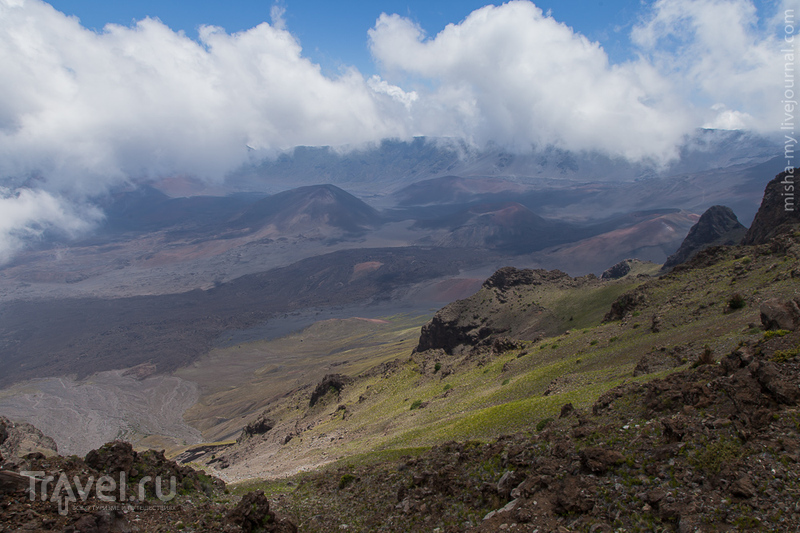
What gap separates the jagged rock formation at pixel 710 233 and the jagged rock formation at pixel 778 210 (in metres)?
27.1

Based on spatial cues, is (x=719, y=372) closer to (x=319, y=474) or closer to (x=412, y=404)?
(x=319, y=474)

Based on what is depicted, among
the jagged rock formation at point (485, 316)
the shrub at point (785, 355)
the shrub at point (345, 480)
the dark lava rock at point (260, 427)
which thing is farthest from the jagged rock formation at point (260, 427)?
the shrub at point (785, 355)

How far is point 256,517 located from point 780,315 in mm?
13695

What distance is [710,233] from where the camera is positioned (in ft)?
213

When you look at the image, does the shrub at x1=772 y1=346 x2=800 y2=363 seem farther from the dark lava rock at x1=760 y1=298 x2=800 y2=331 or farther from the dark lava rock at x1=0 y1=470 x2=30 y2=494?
the dark lava rock at x1=0 y1=470 x2=30 y2=494

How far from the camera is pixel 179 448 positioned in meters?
52.8

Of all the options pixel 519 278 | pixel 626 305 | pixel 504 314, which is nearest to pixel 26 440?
pixel 626 305

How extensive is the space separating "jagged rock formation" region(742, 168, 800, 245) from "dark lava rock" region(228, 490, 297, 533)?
3286cm

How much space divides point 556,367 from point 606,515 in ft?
45.9

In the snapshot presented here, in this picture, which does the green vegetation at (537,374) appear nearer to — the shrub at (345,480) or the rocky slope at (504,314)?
the rocky slope at (504,314)

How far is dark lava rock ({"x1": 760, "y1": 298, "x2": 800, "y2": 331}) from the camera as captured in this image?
1073 cm

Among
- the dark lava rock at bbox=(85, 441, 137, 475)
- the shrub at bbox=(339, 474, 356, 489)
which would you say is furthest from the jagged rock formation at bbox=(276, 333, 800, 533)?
the dark lava rock at bbox=(85, 441, 137, 475)

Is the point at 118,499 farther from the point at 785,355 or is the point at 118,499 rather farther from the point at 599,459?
the point at 785,355

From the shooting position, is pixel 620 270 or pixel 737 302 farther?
pixel 620 270
